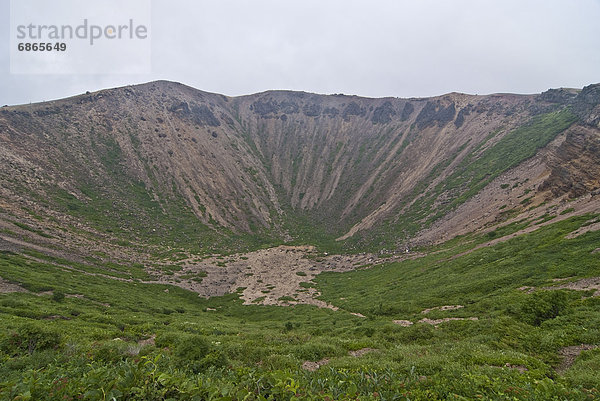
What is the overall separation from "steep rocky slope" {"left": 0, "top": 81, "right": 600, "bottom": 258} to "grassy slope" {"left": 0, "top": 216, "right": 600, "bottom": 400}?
66.9 feet

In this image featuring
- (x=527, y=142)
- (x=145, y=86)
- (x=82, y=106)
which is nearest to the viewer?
(x=527, y=142)

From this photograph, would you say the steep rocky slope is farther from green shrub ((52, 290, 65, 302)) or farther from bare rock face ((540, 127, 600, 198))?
green shrub ((52, 290, 65, 302))

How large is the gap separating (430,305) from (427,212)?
50369mm

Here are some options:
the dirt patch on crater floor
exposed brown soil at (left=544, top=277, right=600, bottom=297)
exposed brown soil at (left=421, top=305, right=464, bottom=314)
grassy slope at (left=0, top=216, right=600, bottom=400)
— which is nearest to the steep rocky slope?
the dirt patch on crater floor

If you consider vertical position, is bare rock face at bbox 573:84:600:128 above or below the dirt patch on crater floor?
above

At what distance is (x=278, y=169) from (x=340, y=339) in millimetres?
118807

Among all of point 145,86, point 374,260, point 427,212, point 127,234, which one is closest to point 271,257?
point 374,260

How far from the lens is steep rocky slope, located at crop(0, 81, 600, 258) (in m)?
52.5

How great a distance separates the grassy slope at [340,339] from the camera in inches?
232

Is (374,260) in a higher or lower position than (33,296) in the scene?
lower

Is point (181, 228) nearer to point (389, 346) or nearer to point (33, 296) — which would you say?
point (33, 296)

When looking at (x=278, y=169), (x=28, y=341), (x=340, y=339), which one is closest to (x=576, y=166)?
(x=340, y=339)

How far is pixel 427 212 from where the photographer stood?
69375 mm

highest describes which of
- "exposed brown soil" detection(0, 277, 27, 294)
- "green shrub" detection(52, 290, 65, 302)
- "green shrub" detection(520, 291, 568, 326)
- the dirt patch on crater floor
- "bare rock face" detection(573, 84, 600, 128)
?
"bare rock face" detection(573, 84, 600, 128)
